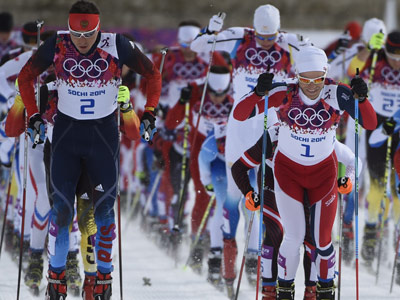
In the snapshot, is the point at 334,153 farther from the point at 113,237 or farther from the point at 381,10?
the point at 381,10

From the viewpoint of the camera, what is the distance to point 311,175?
6.11m

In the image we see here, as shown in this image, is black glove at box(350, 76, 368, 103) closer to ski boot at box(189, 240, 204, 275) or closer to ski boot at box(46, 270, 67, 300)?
ski boot at box(46, 270, 67, 300)

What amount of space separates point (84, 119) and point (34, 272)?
1690 millimetres

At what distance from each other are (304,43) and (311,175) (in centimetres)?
176

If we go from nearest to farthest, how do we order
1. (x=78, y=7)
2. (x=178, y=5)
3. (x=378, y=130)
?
(x=78, y=7), (x=378, y=130), (x=178, y=5)

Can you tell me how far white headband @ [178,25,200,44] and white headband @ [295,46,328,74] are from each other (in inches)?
173

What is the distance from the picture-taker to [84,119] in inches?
241

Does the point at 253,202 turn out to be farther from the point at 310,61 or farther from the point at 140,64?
the point at 140,64

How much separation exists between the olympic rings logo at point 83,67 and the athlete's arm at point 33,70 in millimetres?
135

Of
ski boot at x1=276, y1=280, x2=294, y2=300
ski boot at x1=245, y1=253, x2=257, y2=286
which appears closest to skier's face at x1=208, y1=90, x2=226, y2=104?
ski boot at x1=245, y1=253, x2=257, y2=286

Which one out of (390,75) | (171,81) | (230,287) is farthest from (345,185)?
(171,81)

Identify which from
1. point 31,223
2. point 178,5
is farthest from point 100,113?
point 178,5

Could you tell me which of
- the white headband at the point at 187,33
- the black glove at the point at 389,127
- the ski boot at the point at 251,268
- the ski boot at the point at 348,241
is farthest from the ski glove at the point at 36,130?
the white headband at the point at 187,33

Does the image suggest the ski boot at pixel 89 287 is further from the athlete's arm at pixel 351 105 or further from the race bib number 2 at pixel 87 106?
the athlete's arm at pixel 351 105
